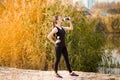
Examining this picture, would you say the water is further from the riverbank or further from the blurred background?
the riverbank

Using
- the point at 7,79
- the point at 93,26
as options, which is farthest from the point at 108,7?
the point at 7,79

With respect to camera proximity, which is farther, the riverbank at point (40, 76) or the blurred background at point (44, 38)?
the blurred background at point (44, 38)

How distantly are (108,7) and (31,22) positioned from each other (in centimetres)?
1344

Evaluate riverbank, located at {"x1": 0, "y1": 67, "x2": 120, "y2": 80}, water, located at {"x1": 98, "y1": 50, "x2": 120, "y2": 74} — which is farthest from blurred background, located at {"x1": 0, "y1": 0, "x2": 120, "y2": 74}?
riverbank, located at {"x1": 0, "y1": 67, "x2": 120, "y2": 80}

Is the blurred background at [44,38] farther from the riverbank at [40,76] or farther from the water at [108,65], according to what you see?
the riverbank at [40,76]

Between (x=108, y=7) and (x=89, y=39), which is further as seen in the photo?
(x=108, y=7)

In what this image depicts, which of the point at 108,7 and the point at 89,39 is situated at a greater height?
the point at 89,39

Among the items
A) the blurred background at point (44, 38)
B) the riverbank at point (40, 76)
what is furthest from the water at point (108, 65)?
the riverbank at point (40, 76)

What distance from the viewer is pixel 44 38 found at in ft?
27.6

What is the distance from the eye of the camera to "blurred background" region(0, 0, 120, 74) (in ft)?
27.2

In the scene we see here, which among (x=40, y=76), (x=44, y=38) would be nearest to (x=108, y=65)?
(x=44, y=38)

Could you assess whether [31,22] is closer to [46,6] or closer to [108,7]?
[46,6]

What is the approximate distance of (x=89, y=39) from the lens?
8.53m

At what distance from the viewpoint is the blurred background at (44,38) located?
8.30m
